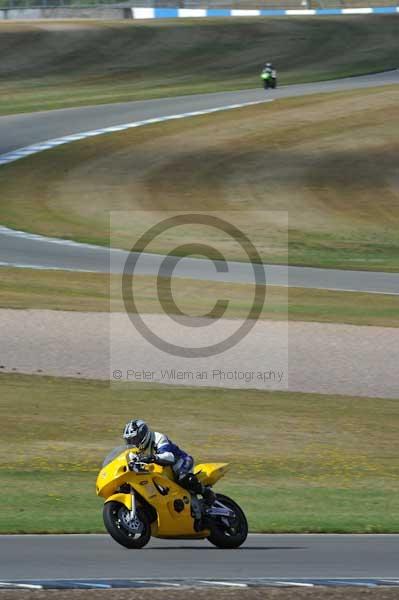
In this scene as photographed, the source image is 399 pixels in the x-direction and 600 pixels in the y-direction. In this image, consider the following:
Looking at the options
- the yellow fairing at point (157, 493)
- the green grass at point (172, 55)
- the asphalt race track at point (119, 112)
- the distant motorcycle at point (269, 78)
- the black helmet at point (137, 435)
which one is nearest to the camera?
the black helmet at point (137, 435)

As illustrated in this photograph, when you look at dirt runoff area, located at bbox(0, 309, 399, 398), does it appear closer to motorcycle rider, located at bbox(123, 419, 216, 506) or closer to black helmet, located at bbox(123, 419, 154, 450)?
motorcycle rider, located at bbox(123, 419, 216, 506)

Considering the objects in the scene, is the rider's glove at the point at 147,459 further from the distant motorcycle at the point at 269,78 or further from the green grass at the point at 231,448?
the distant motorcycle at the point at 269,78

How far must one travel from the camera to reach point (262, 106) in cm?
5516

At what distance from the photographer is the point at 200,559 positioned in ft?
39.8

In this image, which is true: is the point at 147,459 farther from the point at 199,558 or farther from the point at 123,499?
the point at 199,558

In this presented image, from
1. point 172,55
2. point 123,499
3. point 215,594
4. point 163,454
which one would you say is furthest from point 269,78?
point 215,594

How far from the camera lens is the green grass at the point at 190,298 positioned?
2633cm

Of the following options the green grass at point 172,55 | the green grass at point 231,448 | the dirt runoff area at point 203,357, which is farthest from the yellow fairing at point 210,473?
the green grass at point 172,55

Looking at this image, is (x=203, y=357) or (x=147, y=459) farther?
(x=203, y=357)

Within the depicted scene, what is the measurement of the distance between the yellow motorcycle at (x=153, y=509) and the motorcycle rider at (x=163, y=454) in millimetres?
68

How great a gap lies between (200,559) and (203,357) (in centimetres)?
1067

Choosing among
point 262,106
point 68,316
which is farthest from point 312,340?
point 262,106

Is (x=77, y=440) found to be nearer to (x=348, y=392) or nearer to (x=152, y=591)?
(x=348, y=392)

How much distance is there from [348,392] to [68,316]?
6.71m
